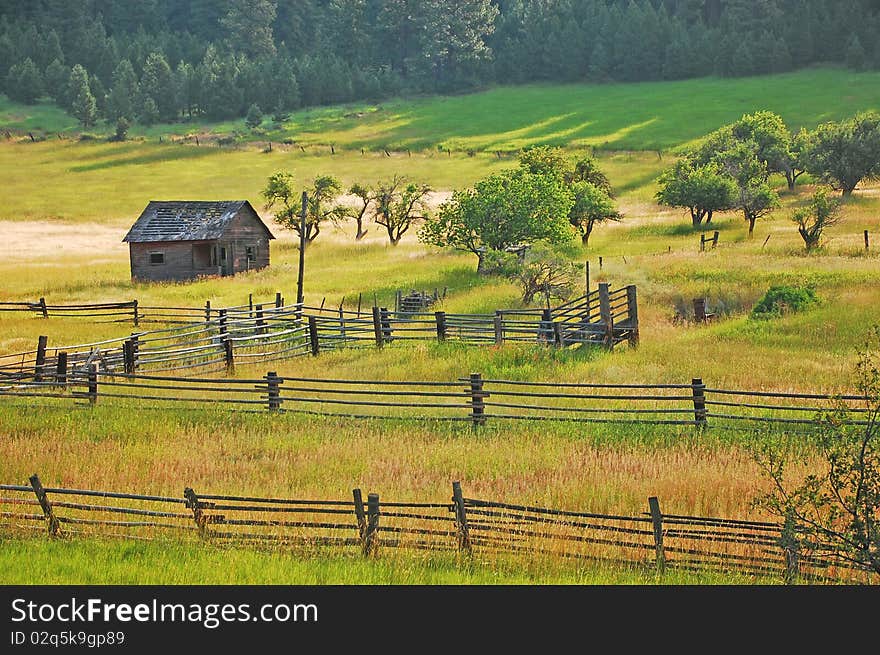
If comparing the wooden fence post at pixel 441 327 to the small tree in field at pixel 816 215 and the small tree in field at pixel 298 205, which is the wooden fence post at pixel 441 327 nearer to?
the small tree in field at pixel 816 215

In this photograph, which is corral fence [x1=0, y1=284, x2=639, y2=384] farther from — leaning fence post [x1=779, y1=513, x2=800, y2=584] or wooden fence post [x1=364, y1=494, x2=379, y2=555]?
leaning fence post [x1=779, y1=513, x2=800, y2=584]

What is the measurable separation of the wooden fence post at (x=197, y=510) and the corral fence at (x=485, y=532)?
16 millimetres

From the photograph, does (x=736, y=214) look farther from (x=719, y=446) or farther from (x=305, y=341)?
(x=719, y=446)

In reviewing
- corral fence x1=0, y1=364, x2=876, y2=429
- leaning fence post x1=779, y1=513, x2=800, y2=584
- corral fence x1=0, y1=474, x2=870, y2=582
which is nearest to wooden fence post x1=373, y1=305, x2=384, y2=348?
corral fence x1=0, y1=364, x2=876, y2=429

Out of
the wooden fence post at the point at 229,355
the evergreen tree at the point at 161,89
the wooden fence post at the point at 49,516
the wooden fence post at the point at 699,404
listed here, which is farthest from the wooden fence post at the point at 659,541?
the evergreen tree at the point at 161,89

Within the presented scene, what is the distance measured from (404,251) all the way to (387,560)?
42.0 metres

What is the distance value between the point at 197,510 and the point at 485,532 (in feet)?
12.2

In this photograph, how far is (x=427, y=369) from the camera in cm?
2408

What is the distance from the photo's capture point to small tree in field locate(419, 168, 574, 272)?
39.9m

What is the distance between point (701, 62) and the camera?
404ft

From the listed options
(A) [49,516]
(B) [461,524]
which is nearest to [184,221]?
(A) [49,516]

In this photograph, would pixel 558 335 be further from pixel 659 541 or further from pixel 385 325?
pixel 659 541

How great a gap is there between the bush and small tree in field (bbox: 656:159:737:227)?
77.6 feet

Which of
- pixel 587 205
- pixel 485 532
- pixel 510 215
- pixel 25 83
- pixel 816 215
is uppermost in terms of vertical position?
pixel 25 83
